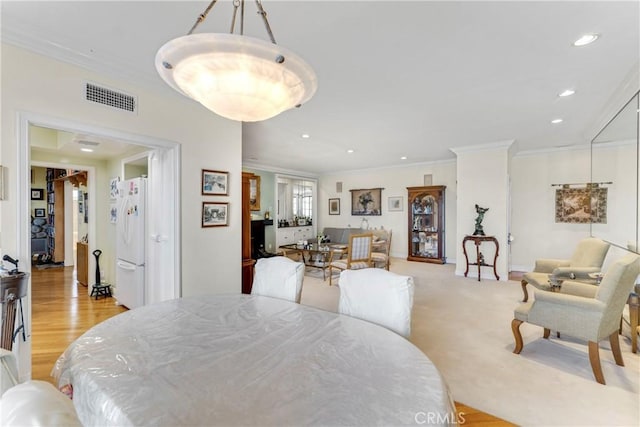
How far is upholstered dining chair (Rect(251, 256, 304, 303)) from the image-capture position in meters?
2.08

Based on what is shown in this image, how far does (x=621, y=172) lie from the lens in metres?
3.44

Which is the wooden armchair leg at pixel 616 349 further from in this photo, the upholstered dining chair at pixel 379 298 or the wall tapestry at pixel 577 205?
the wall tapestry at pixel 577 205

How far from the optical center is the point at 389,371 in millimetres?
1092

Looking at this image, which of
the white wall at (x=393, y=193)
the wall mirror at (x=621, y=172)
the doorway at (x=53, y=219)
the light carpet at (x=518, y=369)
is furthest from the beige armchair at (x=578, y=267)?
the doorway at (x=53, y=219)

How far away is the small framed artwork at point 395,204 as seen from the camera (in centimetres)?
761

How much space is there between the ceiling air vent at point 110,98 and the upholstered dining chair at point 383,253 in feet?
14.2

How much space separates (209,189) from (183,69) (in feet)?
6.72

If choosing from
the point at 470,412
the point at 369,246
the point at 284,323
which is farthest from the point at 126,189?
the point at 470,412

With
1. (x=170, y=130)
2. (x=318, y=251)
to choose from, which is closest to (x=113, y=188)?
(x=170, y=130)

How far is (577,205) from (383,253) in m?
3.85

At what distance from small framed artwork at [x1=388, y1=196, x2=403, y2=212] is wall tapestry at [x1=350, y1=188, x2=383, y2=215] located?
0.30 meters

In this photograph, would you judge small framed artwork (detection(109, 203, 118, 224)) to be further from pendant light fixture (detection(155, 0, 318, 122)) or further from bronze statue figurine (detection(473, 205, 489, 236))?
bronze statue figurine (detection(473, 205, 489, 236))

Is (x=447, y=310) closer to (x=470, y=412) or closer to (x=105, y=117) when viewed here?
(x=470, y=412)

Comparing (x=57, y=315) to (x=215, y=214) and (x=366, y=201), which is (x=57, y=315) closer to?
(x=215, y=214)
